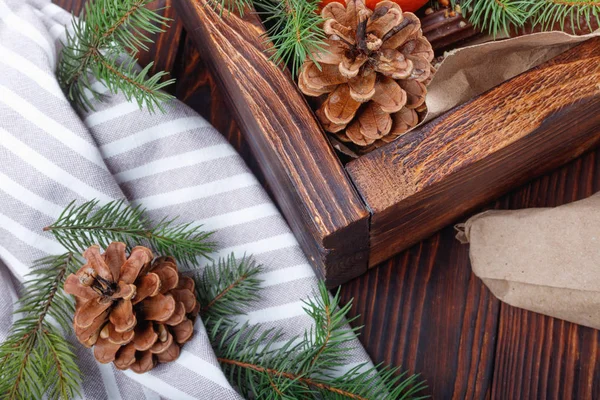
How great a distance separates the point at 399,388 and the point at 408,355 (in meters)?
0.09

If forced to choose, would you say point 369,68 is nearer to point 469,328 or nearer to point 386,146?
point 386,146

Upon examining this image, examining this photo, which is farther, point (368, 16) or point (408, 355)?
point (408, 355)

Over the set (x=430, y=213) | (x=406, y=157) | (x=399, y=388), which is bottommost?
(x=399, y=388)

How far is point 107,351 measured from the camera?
515 millimetres

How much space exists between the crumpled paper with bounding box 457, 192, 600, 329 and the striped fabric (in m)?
0.17

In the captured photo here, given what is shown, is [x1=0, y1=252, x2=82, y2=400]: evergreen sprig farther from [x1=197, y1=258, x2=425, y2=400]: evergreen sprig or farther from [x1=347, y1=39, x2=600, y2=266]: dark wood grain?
[x1=347, y1=39, x2=600, y2=266]: dark wood grain

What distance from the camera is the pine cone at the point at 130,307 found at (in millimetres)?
493

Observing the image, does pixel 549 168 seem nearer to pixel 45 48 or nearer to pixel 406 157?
pixel 406 157

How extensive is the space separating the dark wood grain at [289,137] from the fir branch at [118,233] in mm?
112

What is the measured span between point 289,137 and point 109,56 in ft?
0.72

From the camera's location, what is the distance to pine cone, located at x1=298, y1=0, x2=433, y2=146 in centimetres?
46

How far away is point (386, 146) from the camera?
452 mm

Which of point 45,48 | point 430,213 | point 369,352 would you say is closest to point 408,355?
point 369,352

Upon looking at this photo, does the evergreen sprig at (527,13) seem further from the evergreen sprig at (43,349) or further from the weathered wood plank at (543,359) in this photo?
the evergreen sprig at (43,349)
